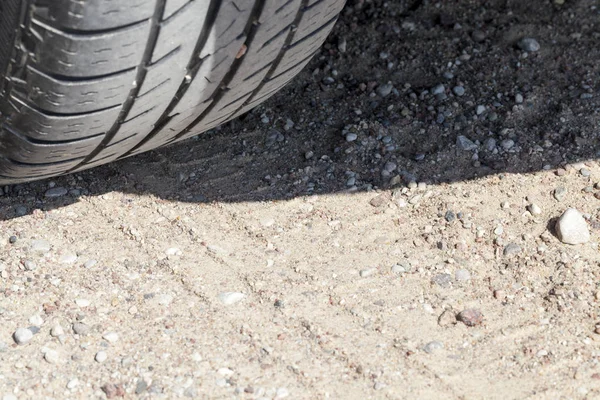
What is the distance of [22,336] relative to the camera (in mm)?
2055

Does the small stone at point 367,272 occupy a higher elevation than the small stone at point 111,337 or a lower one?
lower

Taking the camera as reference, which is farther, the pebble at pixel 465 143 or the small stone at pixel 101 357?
the pebble at pixel 465 143

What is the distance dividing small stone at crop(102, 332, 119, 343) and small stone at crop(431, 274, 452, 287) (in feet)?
2.71

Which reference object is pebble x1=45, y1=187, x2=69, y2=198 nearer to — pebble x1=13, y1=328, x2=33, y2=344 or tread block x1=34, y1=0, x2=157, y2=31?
pebble x1=13, y1=328, x2=33, y2=344

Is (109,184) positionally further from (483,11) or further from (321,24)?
(483,11)

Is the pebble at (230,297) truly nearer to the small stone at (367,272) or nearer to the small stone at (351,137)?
the small stone at (367,272)

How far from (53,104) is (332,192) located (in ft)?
3.15

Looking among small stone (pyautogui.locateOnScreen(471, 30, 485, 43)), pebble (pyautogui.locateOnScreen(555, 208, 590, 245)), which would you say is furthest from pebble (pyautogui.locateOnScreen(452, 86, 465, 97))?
pebble (pyautogui.locateOnScreen(555, 208, 590, 245))

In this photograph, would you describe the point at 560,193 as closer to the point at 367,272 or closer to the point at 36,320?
the point at 367,272

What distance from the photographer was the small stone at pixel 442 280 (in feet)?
7.30

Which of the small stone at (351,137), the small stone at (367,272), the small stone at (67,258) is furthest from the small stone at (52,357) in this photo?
the small stone at (351,137)

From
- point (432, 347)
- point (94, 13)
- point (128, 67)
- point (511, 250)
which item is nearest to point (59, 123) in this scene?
point (128, 67)

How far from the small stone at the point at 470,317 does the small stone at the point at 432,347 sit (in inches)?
4.0

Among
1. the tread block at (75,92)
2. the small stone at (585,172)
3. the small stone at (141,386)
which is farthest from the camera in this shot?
the small stone at (585,172)
